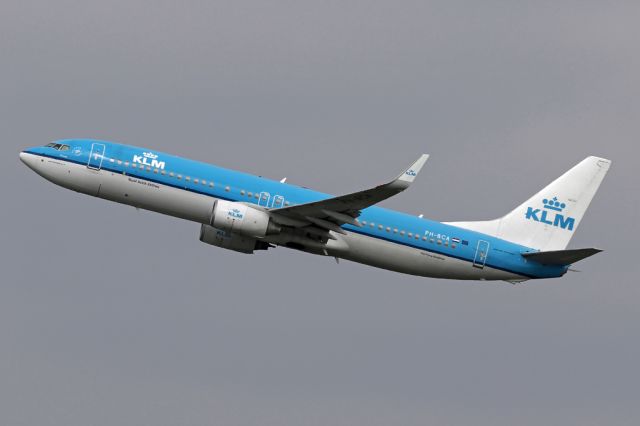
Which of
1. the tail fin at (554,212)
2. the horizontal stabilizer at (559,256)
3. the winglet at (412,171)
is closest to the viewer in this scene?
the winglet at (412,171)

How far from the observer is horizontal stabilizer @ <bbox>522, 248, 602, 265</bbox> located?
244 ft

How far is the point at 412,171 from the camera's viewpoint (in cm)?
6700

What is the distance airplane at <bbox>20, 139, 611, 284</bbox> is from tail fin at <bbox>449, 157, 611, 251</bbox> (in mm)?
665

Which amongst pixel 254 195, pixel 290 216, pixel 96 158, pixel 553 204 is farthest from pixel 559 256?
pixel 96 158

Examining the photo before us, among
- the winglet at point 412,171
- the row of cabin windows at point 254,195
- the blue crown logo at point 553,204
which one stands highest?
the blue crown logo at point 553,204

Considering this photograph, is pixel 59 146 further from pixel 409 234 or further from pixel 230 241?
pixel 409 234

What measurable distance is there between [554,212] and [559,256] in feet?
18.3

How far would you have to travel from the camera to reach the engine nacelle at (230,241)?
74812 mm

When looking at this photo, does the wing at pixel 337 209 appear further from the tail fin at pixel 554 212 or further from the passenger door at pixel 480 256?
the tail fin at pixel 554 212

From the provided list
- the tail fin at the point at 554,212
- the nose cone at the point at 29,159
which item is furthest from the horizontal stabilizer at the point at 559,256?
the nose cone at the point at 29,159

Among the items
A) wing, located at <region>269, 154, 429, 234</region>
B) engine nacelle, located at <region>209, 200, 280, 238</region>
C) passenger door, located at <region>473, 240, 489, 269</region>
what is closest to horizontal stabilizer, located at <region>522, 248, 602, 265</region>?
passenger door, located at <region>473, 240, 489, 269</region>

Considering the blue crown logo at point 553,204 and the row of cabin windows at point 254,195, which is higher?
the blue crown logo at point 553,204

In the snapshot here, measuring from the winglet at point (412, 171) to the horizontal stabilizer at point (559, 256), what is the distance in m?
12.7

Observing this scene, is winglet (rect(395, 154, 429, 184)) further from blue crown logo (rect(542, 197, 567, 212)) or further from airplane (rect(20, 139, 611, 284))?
blue crown logo (rect(542, 197, 567, 212))
